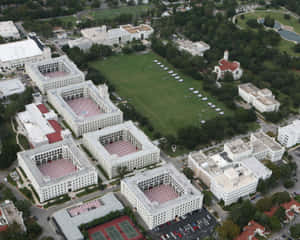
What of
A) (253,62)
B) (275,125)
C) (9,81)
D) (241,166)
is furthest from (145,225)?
(253,62)

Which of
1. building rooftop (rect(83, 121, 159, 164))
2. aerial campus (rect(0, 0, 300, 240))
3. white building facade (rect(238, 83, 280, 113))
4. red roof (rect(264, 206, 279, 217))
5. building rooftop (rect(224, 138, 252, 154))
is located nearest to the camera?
aerial campus (rect(0, 0, 300, 240))

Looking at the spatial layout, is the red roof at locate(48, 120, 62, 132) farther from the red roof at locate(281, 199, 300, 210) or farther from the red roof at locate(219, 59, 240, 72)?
the red roof at locate(281, 199, 300, 210)

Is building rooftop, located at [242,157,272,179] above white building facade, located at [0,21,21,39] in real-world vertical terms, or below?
below

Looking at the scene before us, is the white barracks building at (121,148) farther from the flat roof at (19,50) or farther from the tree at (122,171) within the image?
the flat roof at (19,50)

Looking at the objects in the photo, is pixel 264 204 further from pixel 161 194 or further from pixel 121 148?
pixel 121 148

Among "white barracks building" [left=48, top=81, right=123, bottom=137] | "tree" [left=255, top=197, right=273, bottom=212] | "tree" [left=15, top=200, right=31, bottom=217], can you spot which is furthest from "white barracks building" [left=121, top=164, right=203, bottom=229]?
"white barracks building" [left=48, top=81, right=123, bottom=137]

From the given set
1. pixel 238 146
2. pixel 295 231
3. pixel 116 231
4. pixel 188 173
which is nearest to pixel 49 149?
pixel 116 231
